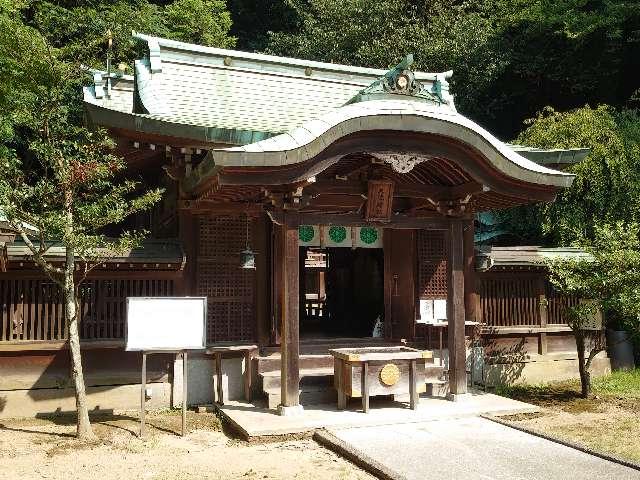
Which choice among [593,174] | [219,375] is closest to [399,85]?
[219,375]

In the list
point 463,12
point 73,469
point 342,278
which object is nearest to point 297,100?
point 342,278

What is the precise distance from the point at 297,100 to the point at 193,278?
4.72m

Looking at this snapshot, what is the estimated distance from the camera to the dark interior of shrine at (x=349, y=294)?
15.1 m

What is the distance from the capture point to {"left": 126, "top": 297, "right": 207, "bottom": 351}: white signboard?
7.98m

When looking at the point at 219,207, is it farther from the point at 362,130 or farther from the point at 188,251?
the point at 362,130

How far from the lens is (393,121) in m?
8.12

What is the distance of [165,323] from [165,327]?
0.06 meters

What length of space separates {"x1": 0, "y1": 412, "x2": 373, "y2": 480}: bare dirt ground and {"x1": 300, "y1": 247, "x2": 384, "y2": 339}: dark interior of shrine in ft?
20.3

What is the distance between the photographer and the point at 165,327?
8.13 m

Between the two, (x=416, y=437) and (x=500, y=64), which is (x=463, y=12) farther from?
(x=416, y=437)

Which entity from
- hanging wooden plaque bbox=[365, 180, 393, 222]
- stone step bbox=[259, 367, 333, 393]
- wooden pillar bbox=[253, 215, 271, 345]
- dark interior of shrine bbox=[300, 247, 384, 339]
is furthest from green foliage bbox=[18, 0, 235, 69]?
stone step bbox=[259, 367, 333, 393]

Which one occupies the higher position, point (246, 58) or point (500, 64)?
point (500, 64)

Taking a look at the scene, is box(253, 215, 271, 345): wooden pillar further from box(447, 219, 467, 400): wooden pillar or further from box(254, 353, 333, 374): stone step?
box(447, 219, 467, 400): wooden pillar

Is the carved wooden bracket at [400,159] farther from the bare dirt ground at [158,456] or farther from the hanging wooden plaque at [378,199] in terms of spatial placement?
the bare dirt ground at [158,456]
